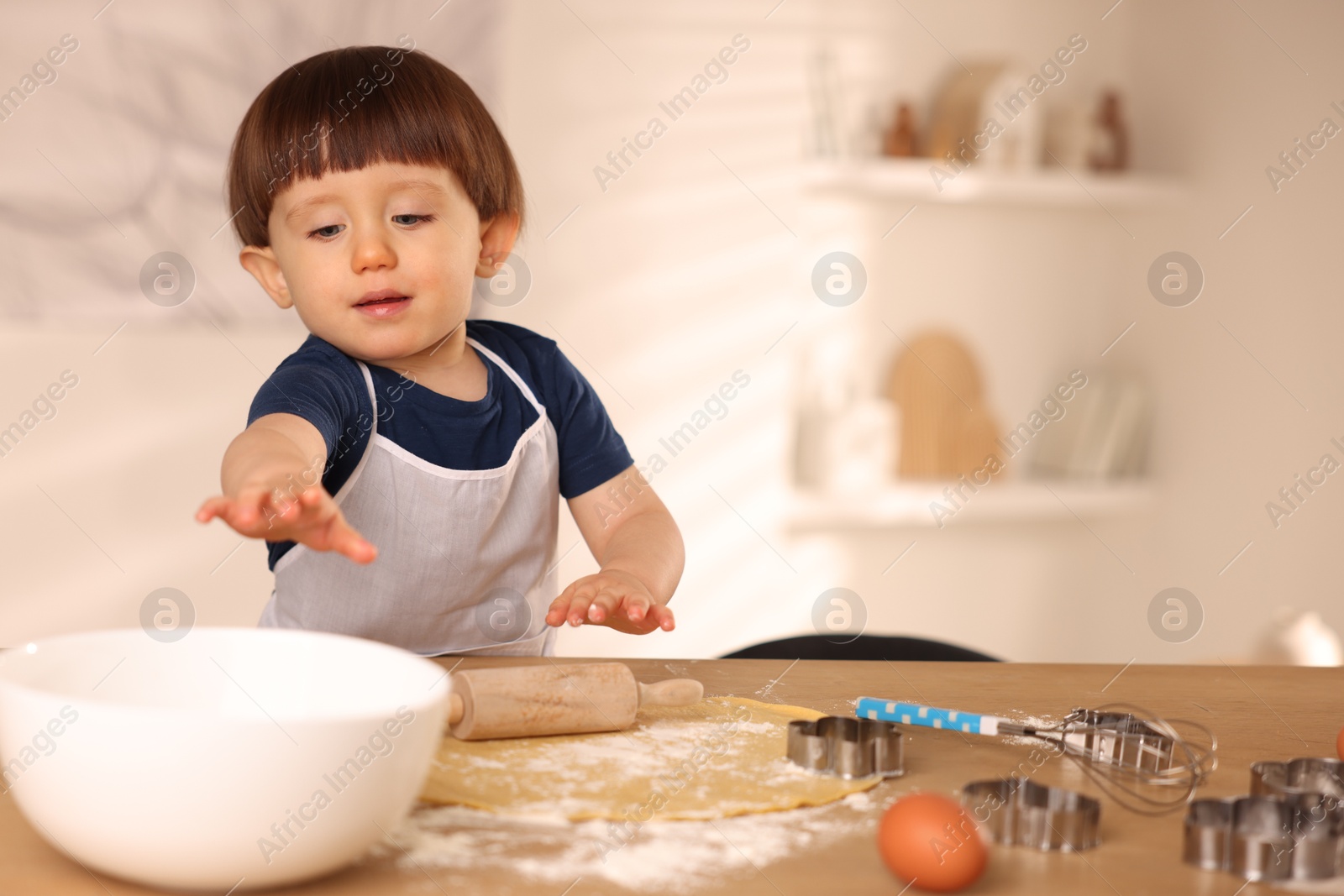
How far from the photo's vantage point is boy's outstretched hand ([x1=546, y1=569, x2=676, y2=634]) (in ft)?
2.50

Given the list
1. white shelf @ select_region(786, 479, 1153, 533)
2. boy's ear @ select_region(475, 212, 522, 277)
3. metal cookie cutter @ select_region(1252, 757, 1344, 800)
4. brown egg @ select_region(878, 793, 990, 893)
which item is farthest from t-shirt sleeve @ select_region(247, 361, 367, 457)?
white shelf @ select_region(786, 479, 1153, 533)

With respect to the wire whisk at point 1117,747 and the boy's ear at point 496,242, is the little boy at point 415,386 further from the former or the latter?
the wire whisk at point 1117,747

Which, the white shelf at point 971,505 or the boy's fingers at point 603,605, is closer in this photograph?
the boy's fingers at point 603,605

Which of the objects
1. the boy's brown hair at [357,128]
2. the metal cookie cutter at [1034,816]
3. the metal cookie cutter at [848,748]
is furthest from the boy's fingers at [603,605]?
the boy's brown hair at [357,128]

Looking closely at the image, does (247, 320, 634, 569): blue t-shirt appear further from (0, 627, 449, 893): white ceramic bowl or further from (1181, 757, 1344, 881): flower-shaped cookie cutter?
(1181, 757, 1344, 881): flower-shaped cookie cutter

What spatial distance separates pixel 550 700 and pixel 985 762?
0.81 ft

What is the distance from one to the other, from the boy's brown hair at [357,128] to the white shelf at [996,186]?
1.54 meters

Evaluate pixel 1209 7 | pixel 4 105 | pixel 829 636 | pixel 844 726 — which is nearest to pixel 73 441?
pixel 4 105

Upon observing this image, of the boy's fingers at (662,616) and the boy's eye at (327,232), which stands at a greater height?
the boy's eye at (327,232)

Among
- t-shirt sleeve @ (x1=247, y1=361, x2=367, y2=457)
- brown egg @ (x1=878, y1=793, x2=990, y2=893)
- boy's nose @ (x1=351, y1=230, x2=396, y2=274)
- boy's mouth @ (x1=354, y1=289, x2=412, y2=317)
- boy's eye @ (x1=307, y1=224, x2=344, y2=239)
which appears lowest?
brown egg @ (x1=878, y1=793, x2=990, y2=893)

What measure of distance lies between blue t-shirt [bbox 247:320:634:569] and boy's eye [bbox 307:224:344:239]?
0.29ft

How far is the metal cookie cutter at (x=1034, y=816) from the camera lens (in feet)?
1.76

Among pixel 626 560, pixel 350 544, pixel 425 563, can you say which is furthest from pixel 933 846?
pixel 425 563

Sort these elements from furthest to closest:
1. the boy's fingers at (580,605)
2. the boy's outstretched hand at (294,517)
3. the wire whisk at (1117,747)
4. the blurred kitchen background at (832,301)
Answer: the blurred kitchen background at (832,301), the boy's fingers at (580,605), the wire whisk at (1117,747), the boy's outstretched hand at (294,517)
